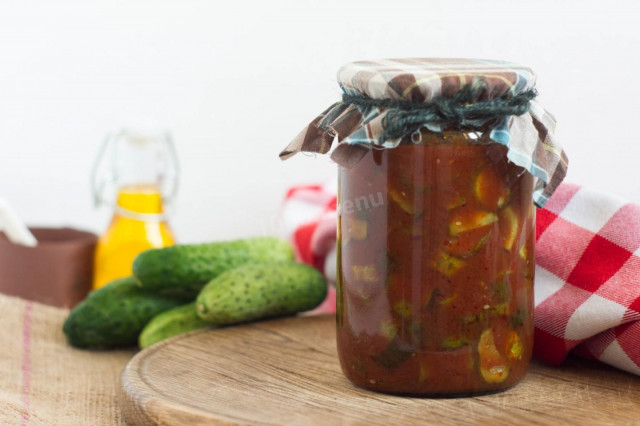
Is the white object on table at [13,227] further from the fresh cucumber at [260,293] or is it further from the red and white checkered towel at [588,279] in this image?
the red and white checkered towel at [588,279]

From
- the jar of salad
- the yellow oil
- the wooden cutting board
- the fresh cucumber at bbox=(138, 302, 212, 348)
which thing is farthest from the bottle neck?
the jar of salad

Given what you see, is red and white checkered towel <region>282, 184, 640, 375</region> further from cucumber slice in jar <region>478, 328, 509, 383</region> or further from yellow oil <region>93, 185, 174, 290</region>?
yellow oil <region>93, 185, 174, 290</region>

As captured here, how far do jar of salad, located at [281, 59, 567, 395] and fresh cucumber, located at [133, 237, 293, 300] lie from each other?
400mm

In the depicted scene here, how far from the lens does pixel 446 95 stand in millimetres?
771

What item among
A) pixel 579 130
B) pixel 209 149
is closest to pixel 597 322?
pixel 579 130

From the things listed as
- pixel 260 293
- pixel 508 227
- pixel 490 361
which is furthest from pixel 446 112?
pixel 260 293

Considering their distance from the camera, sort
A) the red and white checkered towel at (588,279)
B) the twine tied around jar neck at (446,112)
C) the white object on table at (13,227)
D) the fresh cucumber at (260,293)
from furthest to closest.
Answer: the white object on table at (13,227), the fresh cucumber at (260,293), the red and white checkered towel at (588,279), the twine tied around jar neck at (446,112)

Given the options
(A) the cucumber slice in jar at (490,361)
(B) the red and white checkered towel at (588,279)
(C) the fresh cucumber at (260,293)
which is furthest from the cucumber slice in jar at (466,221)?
(C) the fresh cucumber at (260,293)

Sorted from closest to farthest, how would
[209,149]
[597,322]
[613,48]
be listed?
[597,322] → [613,48] → [209,149]

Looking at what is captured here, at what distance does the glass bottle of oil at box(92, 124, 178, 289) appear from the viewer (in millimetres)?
1441

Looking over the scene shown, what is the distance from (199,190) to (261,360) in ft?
2.92

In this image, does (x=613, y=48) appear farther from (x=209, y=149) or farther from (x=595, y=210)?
(x=209, y=149)

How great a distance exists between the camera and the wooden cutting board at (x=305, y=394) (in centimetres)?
80

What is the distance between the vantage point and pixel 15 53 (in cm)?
189
